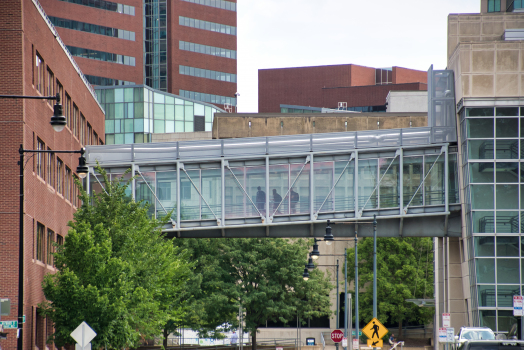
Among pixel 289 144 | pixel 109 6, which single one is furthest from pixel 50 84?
pixel 109 6

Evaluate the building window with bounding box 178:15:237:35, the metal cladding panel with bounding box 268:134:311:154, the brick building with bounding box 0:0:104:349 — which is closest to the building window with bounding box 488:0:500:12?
the metal cladding panel with bounding box 268:134:311:154

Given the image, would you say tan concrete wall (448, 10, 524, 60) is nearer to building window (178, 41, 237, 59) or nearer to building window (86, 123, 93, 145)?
building window (86, 123, 93, 145)

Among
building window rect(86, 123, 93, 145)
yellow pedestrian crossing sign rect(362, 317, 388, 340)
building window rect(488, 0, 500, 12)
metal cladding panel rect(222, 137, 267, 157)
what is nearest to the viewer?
yellow pedestrian crossing sign rect(362, 317, 388, 340)

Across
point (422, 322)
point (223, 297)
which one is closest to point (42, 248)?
point (223, 297)

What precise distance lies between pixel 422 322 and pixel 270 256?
21508mm

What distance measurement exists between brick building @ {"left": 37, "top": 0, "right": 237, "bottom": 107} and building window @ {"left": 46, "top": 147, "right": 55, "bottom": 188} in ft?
221

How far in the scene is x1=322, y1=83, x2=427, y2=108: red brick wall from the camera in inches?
4783

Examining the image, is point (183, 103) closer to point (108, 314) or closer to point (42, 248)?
point (42, 248)

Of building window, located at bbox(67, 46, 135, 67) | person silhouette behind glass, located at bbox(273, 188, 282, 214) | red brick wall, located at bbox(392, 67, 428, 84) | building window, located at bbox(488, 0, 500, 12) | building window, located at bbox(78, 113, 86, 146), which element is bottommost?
person silhouette behind glass, located at bbox(273, 188, 282, 214)

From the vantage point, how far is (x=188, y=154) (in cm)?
4394

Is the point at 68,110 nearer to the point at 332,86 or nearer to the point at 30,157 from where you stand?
the point at 30,157

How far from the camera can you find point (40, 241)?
34812 mm

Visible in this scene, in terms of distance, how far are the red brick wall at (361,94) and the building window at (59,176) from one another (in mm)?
85490

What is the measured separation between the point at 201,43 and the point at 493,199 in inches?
3230
